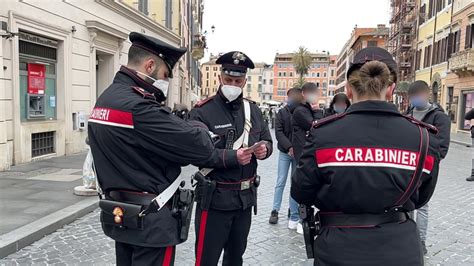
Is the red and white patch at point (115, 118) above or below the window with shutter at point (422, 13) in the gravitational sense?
below

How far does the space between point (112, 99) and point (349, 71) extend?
1349 mm

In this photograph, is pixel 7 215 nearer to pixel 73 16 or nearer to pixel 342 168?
pixel 342 168

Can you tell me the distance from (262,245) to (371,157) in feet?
10.6

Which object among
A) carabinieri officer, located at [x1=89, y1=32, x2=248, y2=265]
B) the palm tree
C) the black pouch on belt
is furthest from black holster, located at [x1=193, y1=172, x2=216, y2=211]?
the palm tree

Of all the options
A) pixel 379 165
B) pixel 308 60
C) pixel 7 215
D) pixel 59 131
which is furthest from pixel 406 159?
pixel 308 60

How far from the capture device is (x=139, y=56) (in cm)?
236

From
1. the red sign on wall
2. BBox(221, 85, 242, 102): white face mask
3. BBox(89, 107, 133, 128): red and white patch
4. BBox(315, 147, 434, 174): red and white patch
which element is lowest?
BBox(315, 147, 434, 174): red and white patch

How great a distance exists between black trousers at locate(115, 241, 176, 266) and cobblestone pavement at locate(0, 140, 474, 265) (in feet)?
6.33

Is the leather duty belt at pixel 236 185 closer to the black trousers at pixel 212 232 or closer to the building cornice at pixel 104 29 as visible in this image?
the black trousers at pixel 212 232

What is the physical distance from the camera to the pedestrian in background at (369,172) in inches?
74.4

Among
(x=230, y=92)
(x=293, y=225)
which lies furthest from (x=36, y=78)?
(x=230, y=92)

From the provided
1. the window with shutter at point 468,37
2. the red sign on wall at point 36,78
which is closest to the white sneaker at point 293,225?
the red sign on wall at point 36,78

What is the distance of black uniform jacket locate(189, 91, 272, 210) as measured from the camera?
303cm

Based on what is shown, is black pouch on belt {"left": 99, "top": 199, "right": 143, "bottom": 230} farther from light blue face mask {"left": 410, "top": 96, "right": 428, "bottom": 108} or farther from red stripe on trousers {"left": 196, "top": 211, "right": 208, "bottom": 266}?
light blue face mask {"left": 410, "top": 96, "right": 428, "bottom": 108}
